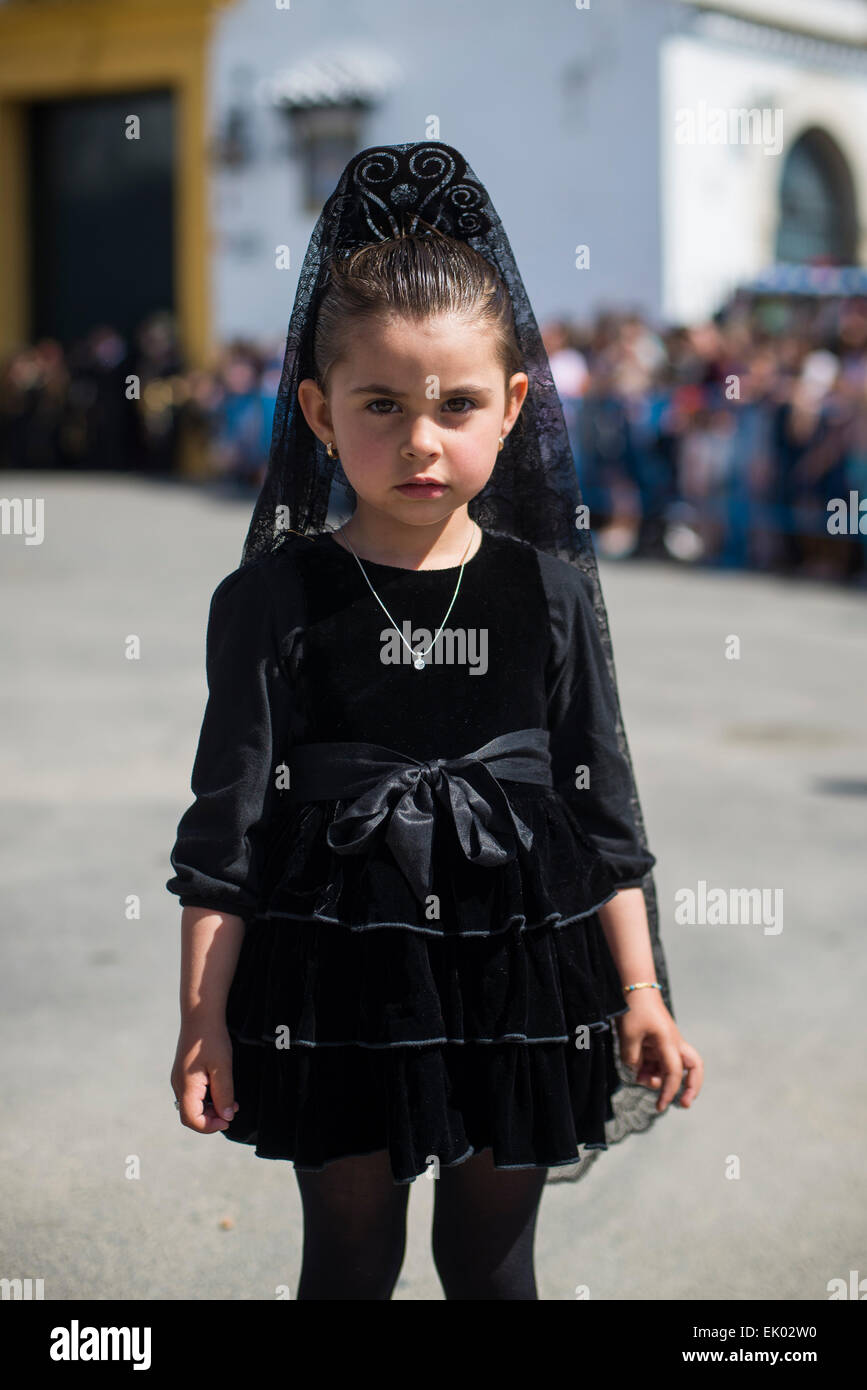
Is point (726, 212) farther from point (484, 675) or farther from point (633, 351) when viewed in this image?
point (484, 675)

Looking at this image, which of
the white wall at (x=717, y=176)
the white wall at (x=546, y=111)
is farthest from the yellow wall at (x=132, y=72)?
the white wall at (x=717, y=176)

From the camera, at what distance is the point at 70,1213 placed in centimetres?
314

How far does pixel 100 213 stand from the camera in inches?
813

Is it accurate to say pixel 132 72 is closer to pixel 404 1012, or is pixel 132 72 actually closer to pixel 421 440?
pixel 421 440

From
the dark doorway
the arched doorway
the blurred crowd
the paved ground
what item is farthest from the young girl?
the dark doorway

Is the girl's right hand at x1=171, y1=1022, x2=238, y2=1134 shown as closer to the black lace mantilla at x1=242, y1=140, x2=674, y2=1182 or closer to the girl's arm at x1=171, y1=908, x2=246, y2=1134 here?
the girl's arm at x1=171, y1=908, x2=246, y2=1134

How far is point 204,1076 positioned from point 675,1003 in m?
2.30

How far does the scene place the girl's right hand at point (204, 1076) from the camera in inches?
82.7

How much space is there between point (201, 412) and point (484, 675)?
56.3 ft

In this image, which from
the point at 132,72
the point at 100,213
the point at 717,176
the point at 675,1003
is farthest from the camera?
the point at 100,213

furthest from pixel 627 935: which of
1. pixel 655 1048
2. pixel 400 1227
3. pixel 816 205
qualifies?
pixel 816 205

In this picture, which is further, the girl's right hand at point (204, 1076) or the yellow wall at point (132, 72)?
the yellow wall at point (132, 72)

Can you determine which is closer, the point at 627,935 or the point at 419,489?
the point at 419,489

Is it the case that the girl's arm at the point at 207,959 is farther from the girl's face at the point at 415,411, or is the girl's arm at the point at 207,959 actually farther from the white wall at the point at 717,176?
the white wall at the point at 717,176
